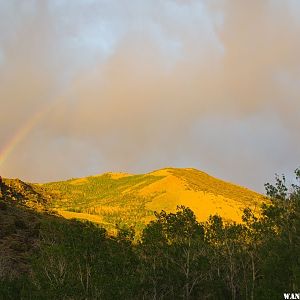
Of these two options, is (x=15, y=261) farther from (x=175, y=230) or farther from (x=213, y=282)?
(x=213, y=282)

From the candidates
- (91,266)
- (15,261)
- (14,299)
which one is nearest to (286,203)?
(91,266)

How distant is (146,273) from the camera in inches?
2371

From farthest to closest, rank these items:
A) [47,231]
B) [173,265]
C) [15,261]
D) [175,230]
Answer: [47,231] → [15,261] → [175,230] → [173,265]

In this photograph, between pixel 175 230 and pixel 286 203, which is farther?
pixel 175 230

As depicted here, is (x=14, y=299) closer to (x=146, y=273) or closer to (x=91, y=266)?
(x=91, y=266)

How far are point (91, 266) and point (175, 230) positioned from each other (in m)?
21.3

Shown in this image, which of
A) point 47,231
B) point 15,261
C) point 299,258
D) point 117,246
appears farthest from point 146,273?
point 47,231

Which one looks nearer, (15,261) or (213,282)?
(213,282)

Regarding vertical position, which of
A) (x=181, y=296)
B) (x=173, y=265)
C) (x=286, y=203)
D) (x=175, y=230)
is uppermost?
(x=286, y=203)

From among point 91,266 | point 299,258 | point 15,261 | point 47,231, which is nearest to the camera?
point 299,258

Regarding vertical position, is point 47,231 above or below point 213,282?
above

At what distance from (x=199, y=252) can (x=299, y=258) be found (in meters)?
22.5

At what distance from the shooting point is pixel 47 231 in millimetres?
100312

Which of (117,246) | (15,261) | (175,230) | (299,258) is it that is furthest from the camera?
(15,261)
